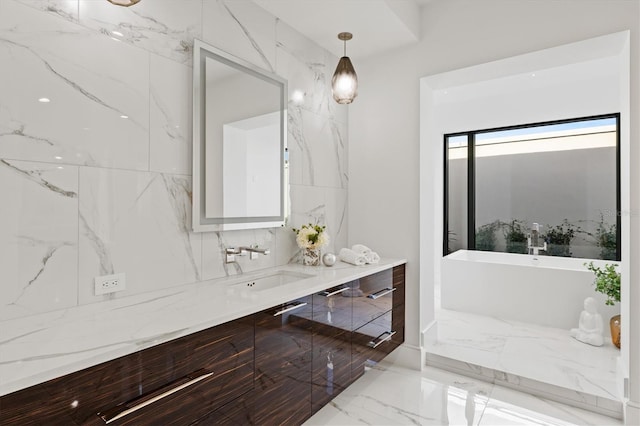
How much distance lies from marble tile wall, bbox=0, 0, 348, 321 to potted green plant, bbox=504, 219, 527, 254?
12.2ft

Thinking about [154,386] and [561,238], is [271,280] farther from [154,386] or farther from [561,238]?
[561,238]

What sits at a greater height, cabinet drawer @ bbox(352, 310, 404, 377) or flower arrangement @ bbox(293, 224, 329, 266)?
flower arrangement @ bbox(293, 224, 329, 266)

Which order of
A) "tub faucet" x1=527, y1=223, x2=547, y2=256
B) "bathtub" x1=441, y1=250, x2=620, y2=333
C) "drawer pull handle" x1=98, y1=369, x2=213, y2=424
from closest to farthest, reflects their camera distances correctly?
"drawer pull handle" x1=98, y1=369, x2=213, y2=424
"bathtub" x1=441, y1=250, x2=620, y2=333
"tub faucet" x1=527, y1=223, x2=547, y2=256

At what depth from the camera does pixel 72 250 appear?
1487 mm

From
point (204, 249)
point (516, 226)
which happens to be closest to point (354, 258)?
point (204, 249)

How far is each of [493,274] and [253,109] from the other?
301 centimetres

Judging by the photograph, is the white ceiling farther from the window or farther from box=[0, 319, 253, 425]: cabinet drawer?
the window

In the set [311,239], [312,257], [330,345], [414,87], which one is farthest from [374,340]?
[414,87]

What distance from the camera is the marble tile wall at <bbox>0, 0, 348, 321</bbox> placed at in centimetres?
135

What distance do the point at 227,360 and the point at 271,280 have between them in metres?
0.94

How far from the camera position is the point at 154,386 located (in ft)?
3.91

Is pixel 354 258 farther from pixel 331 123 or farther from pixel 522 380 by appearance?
pixel 522 380

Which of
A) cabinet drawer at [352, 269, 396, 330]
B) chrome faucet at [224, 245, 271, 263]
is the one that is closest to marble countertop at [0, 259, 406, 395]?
chrome faucet at [224, 245, 271, 263]

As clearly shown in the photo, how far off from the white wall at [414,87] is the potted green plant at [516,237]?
222 centimetres
